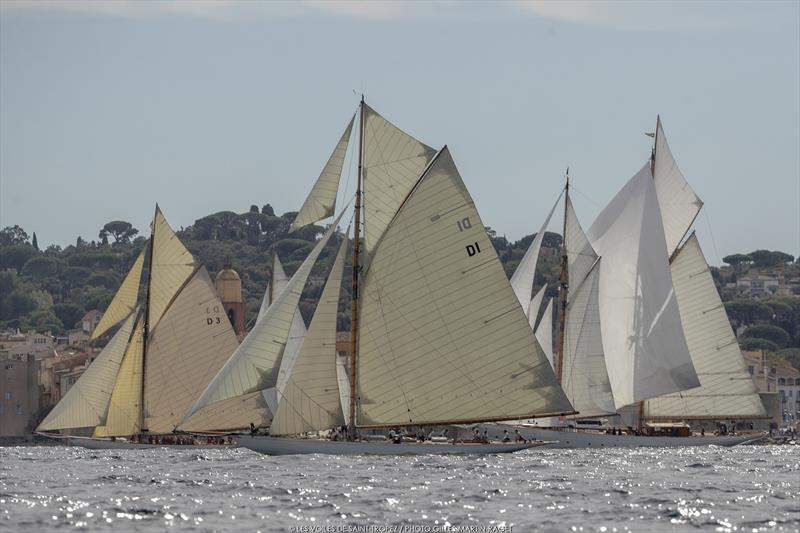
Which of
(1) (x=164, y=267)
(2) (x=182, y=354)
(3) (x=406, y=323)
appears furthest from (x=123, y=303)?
(3) (x=406, y=323)

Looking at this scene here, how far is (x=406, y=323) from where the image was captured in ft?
239

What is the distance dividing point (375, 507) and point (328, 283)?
737 inches

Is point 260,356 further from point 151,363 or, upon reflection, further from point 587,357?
point 587,357

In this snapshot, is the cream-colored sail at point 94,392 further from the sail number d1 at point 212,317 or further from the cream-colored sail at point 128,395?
the sail number d1 at point 212,317

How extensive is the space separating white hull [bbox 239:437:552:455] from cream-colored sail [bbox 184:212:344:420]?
13.1 feet

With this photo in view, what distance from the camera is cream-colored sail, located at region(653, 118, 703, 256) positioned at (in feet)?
326

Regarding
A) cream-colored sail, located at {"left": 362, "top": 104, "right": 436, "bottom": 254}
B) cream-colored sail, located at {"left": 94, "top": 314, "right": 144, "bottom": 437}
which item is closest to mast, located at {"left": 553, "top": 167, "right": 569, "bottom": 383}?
cream-colored sail, located at {"left": 94, "top": 314, "right": 144, "bottom": 437}

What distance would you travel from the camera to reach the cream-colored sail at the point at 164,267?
95.6 meters

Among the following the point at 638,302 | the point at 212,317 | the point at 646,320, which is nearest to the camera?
the point at 212,317

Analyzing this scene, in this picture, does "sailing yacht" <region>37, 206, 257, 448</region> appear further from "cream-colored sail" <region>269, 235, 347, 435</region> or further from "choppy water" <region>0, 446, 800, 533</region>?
"cream-colored sail" <region>269, 235, 347, 435</region>

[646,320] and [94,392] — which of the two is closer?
[94,392]

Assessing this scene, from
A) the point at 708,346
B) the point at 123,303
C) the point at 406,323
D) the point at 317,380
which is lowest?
the point at 317,380

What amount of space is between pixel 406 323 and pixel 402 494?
14.7 m

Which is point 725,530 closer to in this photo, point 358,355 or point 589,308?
point 358,355
